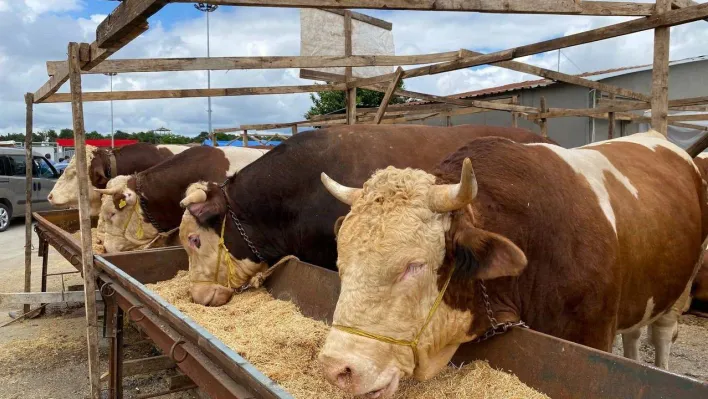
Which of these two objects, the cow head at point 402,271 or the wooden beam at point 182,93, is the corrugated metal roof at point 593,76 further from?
the cow head at point 402,271

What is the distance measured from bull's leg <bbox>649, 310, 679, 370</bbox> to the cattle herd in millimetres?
14

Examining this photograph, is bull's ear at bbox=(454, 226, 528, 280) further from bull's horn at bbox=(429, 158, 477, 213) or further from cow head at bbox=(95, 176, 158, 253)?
cow head at bbox=(95, 176, 158, 253)

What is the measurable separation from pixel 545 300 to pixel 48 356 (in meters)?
5.45

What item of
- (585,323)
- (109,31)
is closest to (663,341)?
(585,323)

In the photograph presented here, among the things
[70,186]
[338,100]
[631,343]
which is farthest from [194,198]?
[338,100]

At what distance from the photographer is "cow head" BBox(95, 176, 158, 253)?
6508mm

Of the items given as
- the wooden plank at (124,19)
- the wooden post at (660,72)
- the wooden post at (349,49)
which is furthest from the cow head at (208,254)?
the wooden post at (660,72)

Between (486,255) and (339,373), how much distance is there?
757 mm

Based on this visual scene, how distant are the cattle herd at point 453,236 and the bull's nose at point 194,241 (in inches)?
0.7

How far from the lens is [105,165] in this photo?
8367 millimetres

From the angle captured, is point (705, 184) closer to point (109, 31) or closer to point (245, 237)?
point (245, 237)

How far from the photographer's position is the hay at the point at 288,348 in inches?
89.7

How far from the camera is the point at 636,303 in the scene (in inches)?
127

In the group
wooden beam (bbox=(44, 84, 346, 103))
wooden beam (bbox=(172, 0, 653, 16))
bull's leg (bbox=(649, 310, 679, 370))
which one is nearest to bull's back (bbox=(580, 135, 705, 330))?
bull's leg (bbox=(649, 310, 679, 370))
